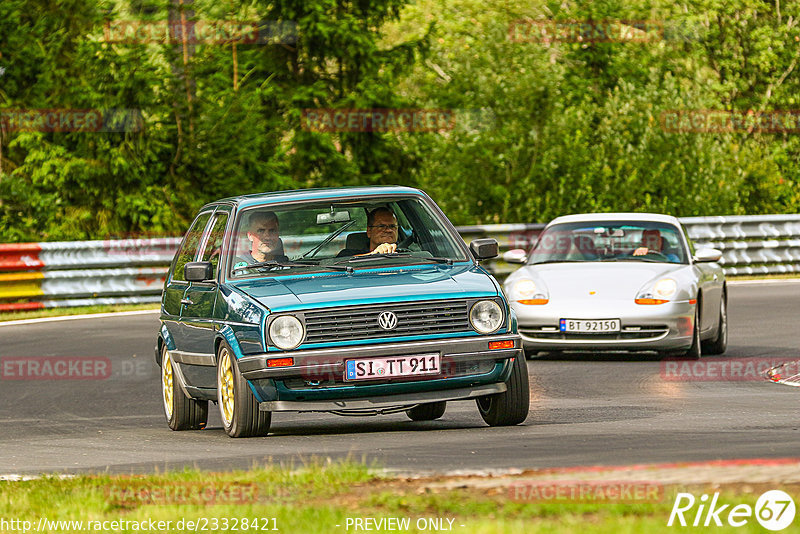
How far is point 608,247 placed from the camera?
17.1 m

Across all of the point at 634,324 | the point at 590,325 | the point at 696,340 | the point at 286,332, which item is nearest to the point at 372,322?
the point at 286,332

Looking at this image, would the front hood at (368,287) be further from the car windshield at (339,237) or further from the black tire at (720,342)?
the black tire at (720,342)

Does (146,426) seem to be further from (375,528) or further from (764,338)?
(764,338)

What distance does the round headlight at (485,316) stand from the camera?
1005cm

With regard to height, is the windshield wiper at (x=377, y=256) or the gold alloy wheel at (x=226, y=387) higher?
the windshield wiper at (x=377, y=256)

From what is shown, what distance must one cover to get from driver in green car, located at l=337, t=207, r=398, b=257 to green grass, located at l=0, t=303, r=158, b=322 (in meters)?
12.4

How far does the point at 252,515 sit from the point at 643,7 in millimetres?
43829

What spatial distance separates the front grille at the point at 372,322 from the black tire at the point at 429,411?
156 centimetres

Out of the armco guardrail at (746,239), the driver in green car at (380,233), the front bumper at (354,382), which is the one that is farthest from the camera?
the armco guardrail at (746,239)

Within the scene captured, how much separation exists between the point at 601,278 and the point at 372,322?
6117 millimetres

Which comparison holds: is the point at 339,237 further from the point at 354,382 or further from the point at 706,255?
the point at 706,255

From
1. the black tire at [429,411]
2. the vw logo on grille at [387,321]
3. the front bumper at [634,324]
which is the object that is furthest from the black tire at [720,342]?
the vw logo on grille at [387,321]

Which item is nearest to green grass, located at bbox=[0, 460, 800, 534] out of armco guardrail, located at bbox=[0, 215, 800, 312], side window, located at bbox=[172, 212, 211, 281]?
side window, located at bbox=[172, 212, 211, 281]

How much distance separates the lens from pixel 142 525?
21.2ft
